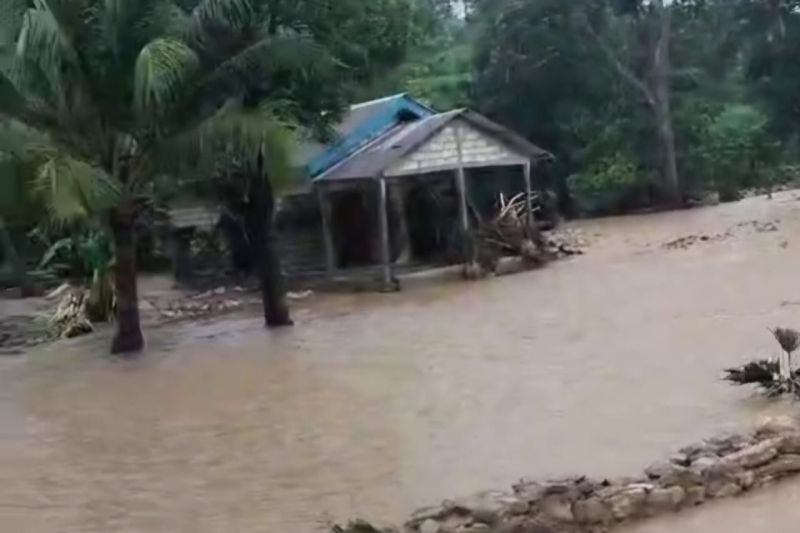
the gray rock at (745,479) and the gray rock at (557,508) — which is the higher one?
the gray rock at (557,508)

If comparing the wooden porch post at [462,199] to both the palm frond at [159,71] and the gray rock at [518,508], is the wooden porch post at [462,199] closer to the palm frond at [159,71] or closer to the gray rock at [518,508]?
the palm frond at [159,71]

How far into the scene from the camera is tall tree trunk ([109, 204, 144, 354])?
15.9m

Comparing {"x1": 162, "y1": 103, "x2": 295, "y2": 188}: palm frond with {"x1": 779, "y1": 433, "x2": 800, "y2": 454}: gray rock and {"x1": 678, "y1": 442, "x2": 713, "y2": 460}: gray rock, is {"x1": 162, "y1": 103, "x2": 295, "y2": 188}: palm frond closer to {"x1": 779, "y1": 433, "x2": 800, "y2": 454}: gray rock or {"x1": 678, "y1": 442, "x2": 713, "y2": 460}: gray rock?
{"x1": 678, "y1": 442, "x2": 713, "y2": 460}: gray rock

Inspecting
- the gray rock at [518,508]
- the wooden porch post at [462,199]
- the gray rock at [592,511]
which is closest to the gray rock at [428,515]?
the gray rock at [518,508]

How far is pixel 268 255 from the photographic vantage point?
1723 cm

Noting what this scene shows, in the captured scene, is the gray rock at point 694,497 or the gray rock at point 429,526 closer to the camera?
the gray rock at point 429,526

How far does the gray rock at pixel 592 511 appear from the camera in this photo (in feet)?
22.0

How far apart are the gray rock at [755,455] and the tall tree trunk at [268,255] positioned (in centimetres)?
1049

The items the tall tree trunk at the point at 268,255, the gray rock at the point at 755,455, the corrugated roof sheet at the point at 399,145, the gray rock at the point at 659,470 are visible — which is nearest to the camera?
the gray rock at the point at 659,470

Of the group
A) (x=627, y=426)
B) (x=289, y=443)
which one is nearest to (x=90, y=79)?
(x=289, y=443)

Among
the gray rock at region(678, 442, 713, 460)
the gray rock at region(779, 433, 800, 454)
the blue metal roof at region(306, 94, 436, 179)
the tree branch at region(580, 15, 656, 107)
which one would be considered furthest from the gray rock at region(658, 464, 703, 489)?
the tree branch at region(580, 15, 656, 107)

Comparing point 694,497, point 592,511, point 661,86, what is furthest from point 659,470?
point 661,86

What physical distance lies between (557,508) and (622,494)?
45cm

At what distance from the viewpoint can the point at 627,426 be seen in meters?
9.41
